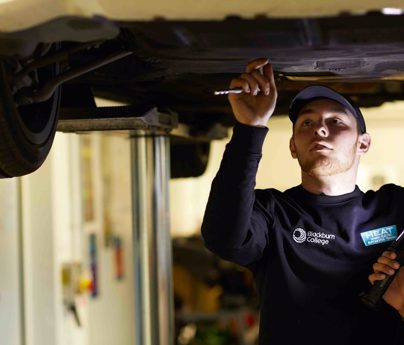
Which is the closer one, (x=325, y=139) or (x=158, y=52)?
(x=158, y=52)

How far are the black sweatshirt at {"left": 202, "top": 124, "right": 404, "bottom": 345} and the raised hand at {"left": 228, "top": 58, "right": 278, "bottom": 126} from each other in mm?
180

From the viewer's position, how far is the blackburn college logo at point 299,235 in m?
1.29

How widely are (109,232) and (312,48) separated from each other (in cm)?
345

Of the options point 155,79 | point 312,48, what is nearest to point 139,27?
point 312,48

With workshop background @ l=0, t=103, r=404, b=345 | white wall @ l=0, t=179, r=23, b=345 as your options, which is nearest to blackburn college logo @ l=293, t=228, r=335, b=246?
workshop background @ l=0, t=103, r=404, b=345

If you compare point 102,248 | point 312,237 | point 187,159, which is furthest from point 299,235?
point 102,248

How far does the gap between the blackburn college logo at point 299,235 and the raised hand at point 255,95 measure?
0.27 m

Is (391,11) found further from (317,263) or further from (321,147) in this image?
(317,263)

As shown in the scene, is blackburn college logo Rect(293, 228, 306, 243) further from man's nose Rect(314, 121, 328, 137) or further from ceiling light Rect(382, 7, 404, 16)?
ceiling light Rect(382, 7, 404, 16)

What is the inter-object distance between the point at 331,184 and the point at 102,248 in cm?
302

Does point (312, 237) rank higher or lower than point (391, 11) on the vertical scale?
lower

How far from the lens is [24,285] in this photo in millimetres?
2252

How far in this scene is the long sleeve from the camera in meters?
1.12

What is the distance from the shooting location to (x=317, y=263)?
1.27m
